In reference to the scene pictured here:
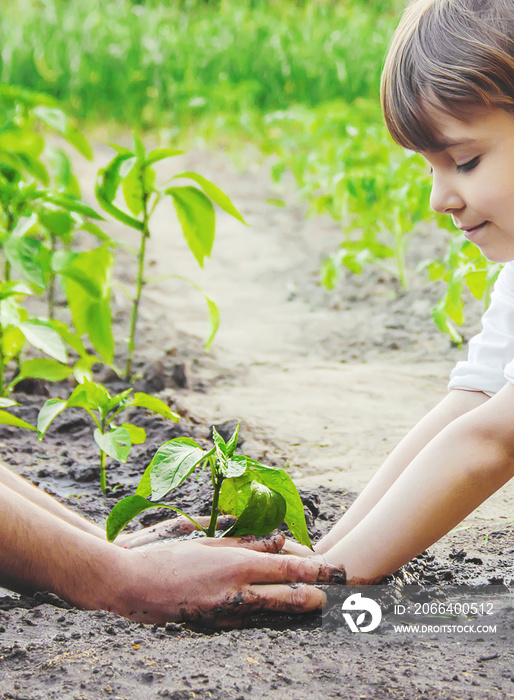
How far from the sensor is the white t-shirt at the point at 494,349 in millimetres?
1546

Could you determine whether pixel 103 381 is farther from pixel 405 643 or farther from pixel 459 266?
pixel 405 643

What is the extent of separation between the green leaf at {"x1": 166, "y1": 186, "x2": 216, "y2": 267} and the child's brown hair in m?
0.78

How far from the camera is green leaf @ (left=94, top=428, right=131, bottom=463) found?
165cm

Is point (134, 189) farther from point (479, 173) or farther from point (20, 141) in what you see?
point (479, 173)

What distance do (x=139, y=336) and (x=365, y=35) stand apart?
6006mm

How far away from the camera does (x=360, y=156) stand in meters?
3.78

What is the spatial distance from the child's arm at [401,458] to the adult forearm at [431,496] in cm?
14

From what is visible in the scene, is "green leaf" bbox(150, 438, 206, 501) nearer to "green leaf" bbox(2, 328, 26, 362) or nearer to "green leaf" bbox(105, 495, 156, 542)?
"green leaf" bbox(105, 495, 156, 542)

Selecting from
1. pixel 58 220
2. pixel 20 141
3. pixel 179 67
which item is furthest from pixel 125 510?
pixel 179 67

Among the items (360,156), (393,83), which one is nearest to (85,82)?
(360,156)

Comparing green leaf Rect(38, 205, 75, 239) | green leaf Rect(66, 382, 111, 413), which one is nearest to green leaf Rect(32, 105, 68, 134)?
green leaf Rect(38, 205, 75, 239)

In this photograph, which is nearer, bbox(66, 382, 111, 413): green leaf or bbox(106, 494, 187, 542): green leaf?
bbox(106, 494, 187, 542): green leaf

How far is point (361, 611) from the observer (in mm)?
1304

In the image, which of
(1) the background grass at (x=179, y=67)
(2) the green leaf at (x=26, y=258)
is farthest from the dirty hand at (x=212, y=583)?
(1) the background grass at (x=179, y=67)
